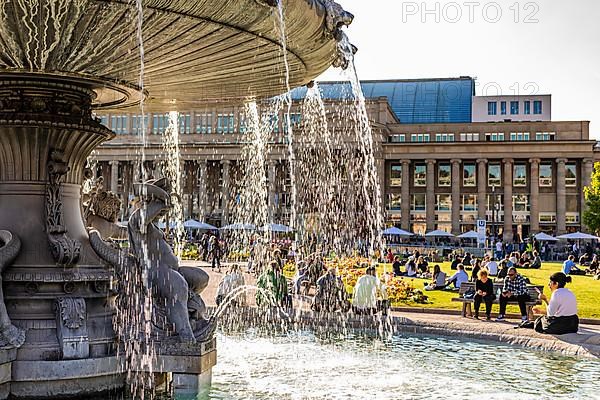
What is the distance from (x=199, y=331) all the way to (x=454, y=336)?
5.89 metres

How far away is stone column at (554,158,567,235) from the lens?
75.4m

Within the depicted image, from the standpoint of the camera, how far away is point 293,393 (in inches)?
311

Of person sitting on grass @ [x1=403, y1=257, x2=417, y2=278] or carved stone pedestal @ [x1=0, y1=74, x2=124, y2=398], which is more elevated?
carved stone pedestal @ [x1=0, y1=74, x2=124, y2=398]

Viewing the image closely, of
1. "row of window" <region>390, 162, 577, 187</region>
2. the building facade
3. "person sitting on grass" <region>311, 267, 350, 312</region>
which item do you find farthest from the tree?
"person sitting on grass" <region>311, 267, 350, 312</region>

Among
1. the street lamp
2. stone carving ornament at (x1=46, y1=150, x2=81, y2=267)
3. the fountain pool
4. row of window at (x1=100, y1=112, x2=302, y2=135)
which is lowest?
the fountain pool

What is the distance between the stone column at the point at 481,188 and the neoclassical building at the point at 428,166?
0.32 feet

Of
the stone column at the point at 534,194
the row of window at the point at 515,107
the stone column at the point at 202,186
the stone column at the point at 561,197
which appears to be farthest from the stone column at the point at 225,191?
the stone column at the point at 561,197

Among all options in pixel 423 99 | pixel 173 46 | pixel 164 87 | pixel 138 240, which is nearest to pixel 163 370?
pixel 138 240

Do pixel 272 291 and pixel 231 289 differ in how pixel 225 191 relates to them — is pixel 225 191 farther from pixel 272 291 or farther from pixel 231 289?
pixel 272 291

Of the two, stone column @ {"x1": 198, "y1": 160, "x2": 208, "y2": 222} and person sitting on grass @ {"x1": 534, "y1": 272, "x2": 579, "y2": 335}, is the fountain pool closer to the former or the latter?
person sitting on grass @ {"x1": 534, "y1": 272, "x2": 579, "y2": 335}

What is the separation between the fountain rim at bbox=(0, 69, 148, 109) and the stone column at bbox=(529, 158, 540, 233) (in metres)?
71.0

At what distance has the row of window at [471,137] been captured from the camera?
79562 mm

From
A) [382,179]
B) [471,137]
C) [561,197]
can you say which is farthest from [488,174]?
[382,179]

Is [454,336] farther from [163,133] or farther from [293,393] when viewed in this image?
[163,133]
